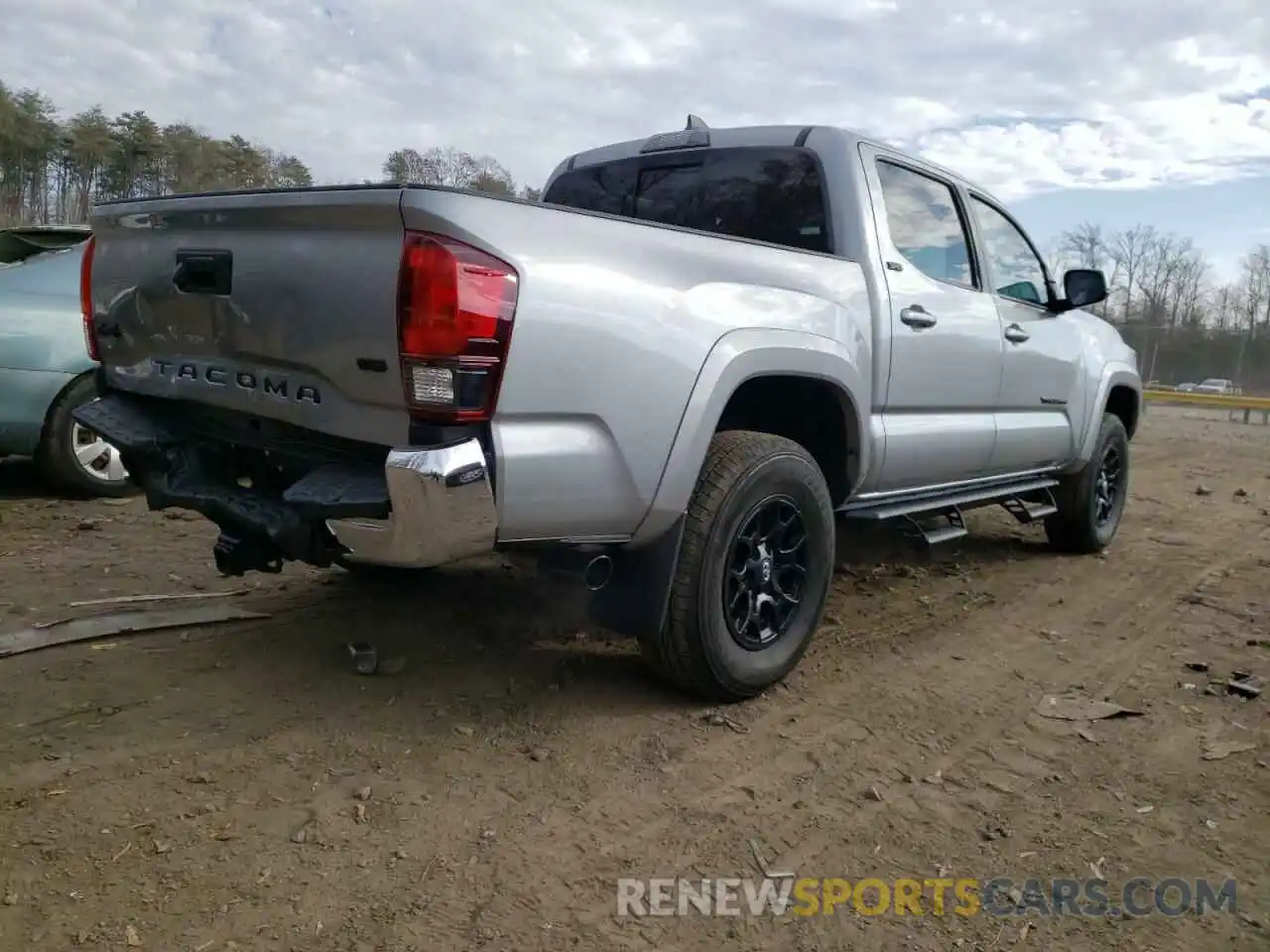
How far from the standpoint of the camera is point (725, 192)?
421cm

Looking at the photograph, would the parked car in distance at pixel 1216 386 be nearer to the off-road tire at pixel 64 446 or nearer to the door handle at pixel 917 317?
the door handle at pixel 917 317

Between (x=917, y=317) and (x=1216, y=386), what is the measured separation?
133 feet

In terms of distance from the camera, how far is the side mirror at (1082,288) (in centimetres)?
528

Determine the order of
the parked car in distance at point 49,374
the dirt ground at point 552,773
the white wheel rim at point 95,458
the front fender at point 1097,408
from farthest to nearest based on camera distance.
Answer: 1. the white wheel rim at point 95,458
2. the front fender at point 1097,408
3. the parked car in distance at point 49,374
4. the dirt ground at point 552,773

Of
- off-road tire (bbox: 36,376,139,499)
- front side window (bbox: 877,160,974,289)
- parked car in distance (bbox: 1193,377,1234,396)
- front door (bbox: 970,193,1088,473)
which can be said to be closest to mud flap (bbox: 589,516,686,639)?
front side window (bbox: 877,160,974,289)

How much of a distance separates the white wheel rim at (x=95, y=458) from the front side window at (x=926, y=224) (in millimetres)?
4492

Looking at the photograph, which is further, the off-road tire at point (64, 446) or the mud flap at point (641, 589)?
the off-road tire at point (64, 446)

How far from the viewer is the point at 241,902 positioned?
2203mm

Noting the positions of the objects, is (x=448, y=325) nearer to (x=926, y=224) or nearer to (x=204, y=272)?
(x=204, y=272)

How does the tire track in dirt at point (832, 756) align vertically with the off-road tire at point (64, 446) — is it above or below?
below

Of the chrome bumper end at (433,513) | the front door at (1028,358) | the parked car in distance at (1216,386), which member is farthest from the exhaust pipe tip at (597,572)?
the parked car in distance at (1216,386)

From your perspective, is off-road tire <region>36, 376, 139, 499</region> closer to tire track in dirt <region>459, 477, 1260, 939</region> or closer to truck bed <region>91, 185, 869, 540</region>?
truck bed <region>91, 185, 869, 540</region>

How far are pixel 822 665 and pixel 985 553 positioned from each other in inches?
103

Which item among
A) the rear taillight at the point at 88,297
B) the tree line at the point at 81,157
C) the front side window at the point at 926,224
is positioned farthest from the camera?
the tree line at the point at 81,157
